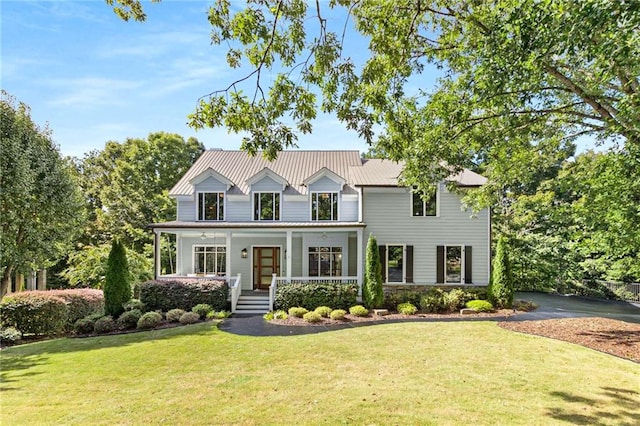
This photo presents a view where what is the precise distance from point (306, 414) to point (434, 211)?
1482 centimetres

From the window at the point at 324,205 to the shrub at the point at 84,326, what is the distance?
1086 centimetres

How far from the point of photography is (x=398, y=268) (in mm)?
19141

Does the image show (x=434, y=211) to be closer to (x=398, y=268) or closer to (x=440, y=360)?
(x=398, y=268)

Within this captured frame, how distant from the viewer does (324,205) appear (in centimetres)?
1997

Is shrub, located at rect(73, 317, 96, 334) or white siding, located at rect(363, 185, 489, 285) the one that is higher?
white siding, located at rect(363, 185, 489, 285)

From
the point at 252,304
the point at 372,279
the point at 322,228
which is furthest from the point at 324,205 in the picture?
the point at 252,304

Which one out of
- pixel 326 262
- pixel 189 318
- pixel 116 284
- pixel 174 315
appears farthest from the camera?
pixel 326 262

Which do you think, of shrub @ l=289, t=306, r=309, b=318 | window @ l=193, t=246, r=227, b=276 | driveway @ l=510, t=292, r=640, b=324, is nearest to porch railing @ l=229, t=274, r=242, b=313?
window @ l=193, t=246, r=227, b=276

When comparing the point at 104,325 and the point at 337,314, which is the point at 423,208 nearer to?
the point at 337,314

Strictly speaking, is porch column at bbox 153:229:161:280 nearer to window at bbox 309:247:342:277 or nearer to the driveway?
window at bbox 309:247:342:277

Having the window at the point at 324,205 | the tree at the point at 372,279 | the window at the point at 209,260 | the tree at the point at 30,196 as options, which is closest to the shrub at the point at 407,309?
the tree at the point at 372,279

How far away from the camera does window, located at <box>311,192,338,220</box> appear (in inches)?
782

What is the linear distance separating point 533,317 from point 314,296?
8.99 m

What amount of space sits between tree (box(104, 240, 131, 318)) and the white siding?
37.2 feet
